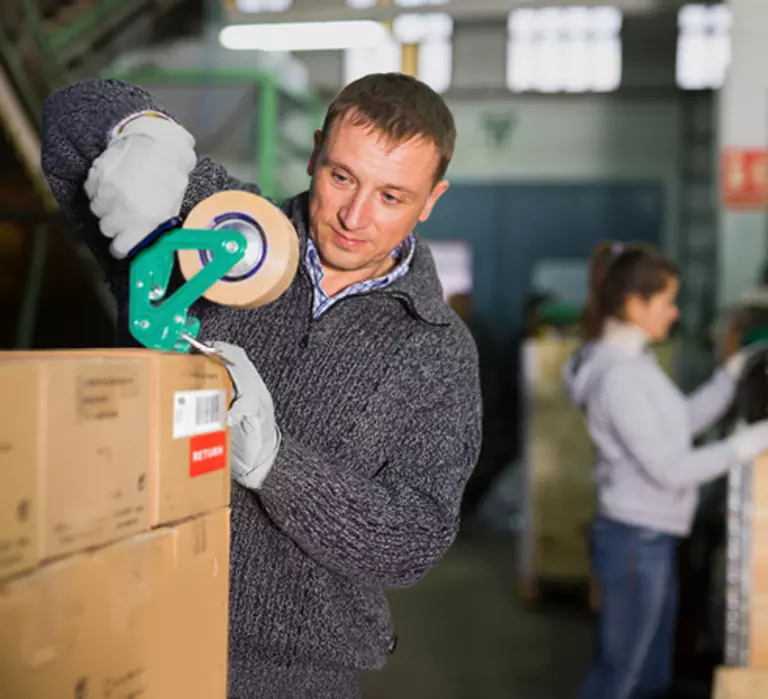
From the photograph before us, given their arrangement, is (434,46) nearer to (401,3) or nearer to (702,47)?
(702,47)

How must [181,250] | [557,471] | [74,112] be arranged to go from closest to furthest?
[181,250], [74,112], [557,471]

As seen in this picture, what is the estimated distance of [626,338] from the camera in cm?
283

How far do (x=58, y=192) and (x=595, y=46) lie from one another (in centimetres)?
845

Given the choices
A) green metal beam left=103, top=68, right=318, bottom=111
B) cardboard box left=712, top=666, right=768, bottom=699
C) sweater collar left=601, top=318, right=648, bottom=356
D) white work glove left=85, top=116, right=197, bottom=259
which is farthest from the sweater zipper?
green metal beam left=103, top=68, right=318, bottom=111

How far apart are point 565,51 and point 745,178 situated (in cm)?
459

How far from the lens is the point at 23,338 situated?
5367mm

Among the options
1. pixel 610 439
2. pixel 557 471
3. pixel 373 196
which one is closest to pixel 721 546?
pixel 610 439

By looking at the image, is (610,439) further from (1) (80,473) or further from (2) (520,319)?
(2) (520,319)

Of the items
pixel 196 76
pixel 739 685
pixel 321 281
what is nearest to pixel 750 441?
pixel 739 685

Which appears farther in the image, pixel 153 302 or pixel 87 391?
pixel 153 302

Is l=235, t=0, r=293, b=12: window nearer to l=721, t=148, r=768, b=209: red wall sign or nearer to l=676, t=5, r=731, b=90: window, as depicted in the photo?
l=721, t=148, r=768, b=209: red wall sign

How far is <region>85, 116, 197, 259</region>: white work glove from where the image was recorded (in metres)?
1.08

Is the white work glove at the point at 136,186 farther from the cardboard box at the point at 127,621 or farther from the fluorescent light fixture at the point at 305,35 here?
the fluorescent light fixture at the point at 305,35

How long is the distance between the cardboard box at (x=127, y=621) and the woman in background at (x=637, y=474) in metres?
1.82
